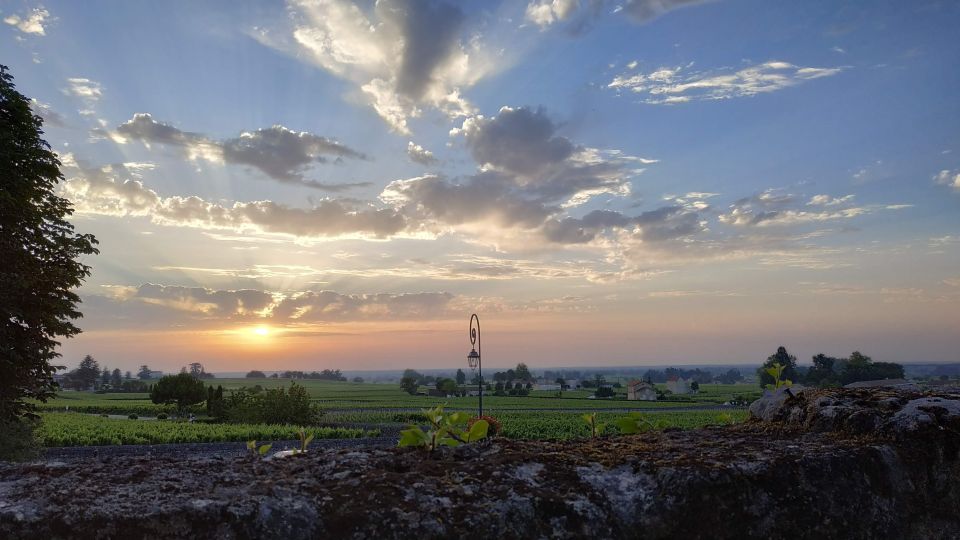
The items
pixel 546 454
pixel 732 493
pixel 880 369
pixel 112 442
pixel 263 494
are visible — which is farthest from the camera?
pixel 880 369

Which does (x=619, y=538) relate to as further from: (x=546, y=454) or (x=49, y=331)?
(x=49, y=331)

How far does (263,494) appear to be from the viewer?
2.09 m

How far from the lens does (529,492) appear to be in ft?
7.48

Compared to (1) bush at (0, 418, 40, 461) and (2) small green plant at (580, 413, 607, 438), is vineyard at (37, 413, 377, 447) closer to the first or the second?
(1) bush at (0, 418, 40, 461)

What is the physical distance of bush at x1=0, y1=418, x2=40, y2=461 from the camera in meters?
17.3

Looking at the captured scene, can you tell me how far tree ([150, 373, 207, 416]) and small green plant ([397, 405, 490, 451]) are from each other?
7617cm

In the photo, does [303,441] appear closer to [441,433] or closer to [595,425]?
[441,433]

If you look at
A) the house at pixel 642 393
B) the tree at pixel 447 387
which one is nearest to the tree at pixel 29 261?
the house at pixel 642 393

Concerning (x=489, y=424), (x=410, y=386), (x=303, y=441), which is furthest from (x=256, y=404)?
(x=410, y=386)

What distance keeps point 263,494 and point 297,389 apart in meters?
58.0

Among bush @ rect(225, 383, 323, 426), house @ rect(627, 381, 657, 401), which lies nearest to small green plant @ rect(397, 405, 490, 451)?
bush @ rect(225, 383, 323, 426)

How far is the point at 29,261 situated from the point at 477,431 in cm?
1912

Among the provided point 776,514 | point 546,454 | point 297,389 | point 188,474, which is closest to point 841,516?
point 776,514

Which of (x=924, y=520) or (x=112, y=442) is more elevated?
(x=924, y=520)
